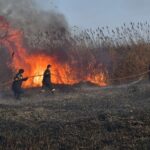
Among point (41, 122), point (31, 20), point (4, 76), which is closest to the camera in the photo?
point (41, 122)

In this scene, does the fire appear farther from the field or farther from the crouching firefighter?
the field

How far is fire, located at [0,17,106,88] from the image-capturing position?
2597 centimetres

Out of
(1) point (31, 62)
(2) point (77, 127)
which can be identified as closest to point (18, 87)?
(1) point (31, 62)

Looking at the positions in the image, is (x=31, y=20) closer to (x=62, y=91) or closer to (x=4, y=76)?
(x=4, y=76)

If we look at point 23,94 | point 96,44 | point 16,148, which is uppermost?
point 96,44

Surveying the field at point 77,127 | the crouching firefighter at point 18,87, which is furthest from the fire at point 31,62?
the field at point 77,127

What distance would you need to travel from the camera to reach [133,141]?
9.20 m

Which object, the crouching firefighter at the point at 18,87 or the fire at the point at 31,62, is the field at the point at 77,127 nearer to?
the crouching firefighter at the point at 18,87

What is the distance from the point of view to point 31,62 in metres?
26.3

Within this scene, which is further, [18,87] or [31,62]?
[31,62]

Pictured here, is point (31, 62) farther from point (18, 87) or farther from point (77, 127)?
point (77, 127)

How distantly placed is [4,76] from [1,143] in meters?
16.4

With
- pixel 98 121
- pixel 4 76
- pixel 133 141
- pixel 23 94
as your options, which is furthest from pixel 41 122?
pixel 4 76

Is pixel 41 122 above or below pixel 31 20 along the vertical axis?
below
